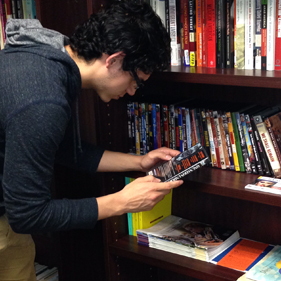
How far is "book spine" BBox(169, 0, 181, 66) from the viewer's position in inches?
55.1

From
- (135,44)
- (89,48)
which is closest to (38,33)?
(89,48)

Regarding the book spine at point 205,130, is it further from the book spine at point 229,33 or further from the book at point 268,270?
the book at point 268,270

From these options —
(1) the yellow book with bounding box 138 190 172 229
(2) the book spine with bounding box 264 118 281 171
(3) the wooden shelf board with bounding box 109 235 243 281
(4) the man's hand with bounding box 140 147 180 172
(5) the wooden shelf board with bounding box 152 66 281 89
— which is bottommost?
(3) the wooden shelf board with bounding box 109 235 243 281

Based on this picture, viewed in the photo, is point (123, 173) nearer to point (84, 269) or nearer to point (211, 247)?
point (211, 247)

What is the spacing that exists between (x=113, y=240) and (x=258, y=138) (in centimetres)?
66

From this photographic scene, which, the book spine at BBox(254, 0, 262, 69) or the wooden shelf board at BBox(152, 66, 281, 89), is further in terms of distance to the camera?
the book spine at BBox(254, 0, 262, 69)

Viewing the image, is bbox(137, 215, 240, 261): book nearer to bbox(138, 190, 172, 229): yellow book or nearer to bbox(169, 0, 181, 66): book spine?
bbox(138, 190, 172, 229): yellow book

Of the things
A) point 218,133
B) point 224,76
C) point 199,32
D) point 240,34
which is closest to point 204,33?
point 199,32

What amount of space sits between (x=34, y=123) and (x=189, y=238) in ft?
2.52

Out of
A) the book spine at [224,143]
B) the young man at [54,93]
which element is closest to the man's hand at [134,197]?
the young man at [54,93]

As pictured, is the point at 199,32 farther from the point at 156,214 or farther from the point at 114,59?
the point at 156,214

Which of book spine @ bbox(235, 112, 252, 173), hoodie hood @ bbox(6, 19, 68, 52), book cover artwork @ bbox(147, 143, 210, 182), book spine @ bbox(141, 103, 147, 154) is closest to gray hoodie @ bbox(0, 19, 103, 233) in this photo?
hoodie hood @ bbox(6, 19, 68, 52)

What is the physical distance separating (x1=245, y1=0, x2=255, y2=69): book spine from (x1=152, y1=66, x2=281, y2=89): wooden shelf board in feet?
0.13

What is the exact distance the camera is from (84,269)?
1.77m
